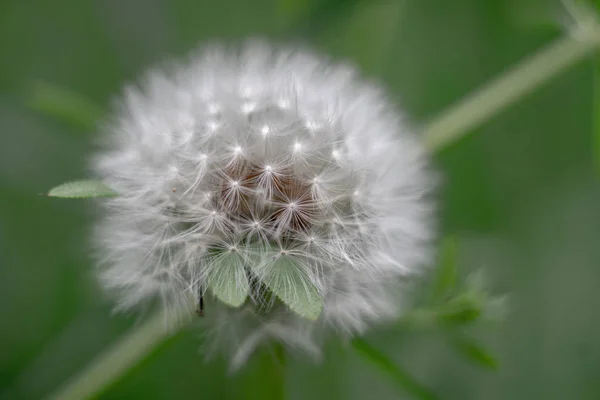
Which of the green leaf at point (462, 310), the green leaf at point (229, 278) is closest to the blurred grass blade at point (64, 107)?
the green leaf at point (229, 278)

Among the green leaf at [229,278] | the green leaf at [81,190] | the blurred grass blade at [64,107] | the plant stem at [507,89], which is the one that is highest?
the plant stem at [507,89]

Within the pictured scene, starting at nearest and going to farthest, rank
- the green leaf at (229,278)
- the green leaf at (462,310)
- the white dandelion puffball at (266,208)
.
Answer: the green leaf at (229,278)
the white dandelion puffball at (266,208)
the green leaf at (462,310)

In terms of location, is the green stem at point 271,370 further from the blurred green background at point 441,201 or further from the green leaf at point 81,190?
the green leaf at point 81,190

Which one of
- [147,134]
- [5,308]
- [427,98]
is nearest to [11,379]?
[5,308]

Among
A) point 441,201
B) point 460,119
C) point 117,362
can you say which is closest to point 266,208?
point 117,362

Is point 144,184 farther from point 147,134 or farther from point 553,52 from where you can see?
point 553,52

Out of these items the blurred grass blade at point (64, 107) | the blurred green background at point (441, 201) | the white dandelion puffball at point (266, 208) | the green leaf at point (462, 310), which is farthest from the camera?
the blurred green background at point (441, 201)

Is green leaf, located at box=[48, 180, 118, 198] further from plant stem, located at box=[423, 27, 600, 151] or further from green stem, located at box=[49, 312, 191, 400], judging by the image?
plant stem, located at box=[423, 27, 600, 151]

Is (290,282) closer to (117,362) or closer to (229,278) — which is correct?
(229,278)
